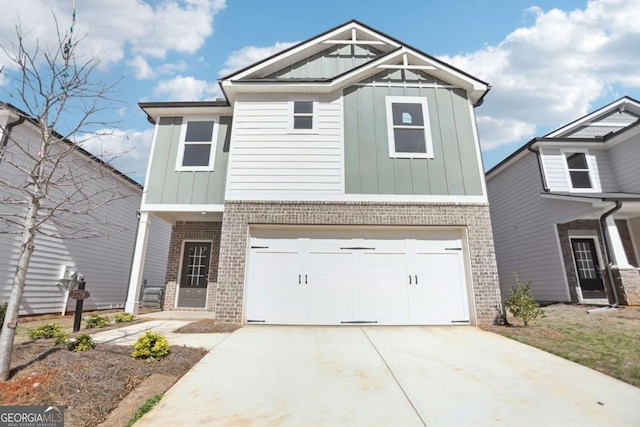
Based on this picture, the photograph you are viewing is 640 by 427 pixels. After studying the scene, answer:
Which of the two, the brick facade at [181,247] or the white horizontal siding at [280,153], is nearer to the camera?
the white horizontal siding at [280,153]

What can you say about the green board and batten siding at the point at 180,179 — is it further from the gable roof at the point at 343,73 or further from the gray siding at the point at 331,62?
the gray siding at the point at 331,62

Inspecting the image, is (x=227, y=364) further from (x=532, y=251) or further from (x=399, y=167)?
(x=532, y=251)

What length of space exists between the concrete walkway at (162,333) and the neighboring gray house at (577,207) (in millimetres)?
11716

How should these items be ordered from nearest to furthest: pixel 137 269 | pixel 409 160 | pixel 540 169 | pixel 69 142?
1. pixel 69 142
2. pixel 409 160
3. pixel 137 269
4. pixel 540 169

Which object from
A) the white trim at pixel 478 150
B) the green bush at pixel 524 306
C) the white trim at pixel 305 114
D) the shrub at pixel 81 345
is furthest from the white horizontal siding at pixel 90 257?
the green bush at pixel 524 306

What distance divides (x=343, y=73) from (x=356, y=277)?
18.6 feet

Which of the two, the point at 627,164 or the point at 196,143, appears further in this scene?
the point at 627,164

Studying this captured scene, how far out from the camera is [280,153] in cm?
783

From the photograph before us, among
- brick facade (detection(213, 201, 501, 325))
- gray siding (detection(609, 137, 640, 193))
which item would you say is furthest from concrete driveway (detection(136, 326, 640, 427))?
gray siding (detection(609, 137, 640, 193))

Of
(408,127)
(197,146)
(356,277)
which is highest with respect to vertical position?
(408,127)

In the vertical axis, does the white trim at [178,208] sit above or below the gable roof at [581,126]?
below

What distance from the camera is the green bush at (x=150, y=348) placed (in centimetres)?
409

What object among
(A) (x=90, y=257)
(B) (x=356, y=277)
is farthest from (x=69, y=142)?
(B) (x=356, y=277)

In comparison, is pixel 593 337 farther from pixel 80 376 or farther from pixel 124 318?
pixel 124 318
